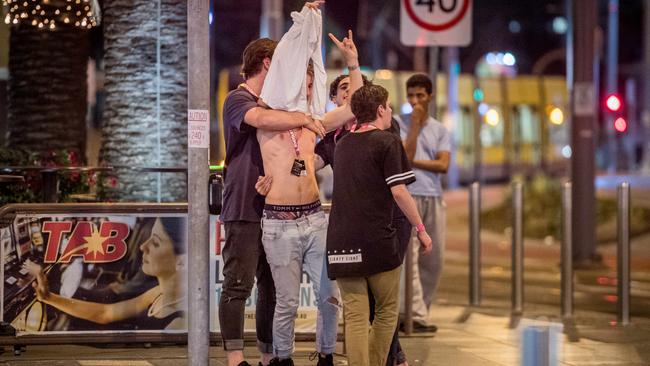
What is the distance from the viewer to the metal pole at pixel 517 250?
11398mm

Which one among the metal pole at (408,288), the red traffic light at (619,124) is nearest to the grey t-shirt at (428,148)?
the metal pole at (408,288)

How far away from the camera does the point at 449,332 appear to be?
400 inches

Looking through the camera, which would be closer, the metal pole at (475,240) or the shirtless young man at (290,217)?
the shirtless young man at (290,217)

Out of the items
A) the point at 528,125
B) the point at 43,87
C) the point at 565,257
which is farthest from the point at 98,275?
the point at 528,125

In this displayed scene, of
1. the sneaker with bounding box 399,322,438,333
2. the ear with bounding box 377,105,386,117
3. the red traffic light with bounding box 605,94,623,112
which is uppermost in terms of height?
the red traffic light with bounding box 605,94,623,112

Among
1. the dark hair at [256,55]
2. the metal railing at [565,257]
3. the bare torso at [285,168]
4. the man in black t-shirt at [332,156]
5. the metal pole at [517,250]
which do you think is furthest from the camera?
the metal pole at [517,250]

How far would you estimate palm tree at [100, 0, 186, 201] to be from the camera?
9.91 m

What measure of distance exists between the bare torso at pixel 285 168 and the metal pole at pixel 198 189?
39 cm

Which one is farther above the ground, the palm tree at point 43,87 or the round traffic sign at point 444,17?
the round traffic sign at point 444,17

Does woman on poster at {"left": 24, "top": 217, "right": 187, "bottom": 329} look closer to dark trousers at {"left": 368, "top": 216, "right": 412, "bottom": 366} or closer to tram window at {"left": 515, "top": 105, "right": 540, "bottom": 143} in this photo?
dark trousers at {"left": 368, "top": 216, "right": 412, "bottom": 366}

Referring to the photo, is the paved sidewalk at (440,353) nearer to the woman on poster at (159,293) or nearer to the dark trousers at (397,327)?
the woman on poster at (159,293)

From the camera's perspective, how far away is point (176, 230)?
848cm

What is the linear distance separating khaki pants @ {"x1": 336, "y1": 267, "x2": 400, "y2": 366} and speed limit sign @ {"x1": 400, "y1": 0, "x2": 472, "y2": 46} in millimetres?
4167

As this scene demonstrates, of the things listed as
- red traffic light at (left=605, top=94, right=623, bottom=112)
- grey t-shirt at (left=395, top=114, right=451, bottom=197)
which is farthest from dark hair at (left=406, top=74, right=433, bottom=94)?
red traffic light at (left=605, top=94, right=623, bottom=112)
